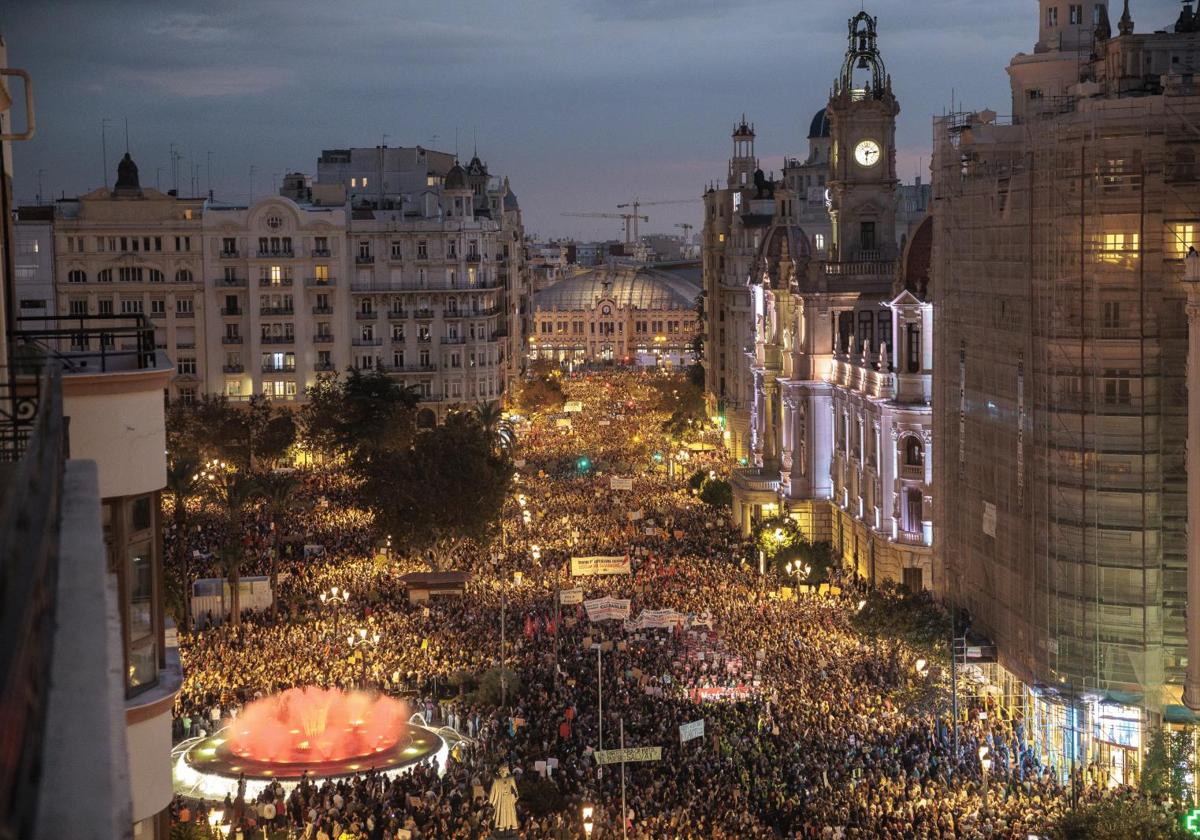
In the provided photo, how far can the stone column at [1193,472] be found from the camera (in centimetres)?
3128

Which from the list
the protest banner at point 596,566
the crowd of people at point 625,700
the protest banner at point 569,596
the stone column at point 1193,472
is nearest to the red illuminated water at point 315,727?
the crowd of people at point 625,700

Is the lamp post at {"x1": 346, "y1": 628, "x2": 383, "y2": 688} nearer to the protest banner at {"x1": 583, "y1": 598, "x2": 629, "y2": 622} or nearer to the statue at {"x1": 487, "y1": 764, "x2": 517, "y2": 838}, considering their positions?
the protest banner at {"x1": 583, "y1": 598, "x2": 629, "y2": 622}

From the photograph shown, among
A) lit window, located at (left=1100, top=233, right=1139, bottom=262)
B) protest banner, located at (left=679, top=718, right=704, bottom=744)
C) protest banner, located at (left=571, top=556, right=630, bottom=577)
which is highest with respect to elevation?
lit window, located at (left=1100, top=233, right=1139, bottom=262)

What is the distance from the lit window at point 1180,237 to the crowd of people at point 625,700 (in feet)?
34.8

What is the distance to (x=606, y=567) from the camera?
47.9 metres

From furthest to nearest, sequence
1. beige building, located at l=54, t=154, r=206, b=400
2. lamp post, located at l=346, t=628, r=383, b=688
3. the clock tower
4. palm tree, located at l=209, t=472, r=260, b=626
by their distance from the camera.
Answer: beige building, located at l=54, t=154, r=206, b=400 < the clock tower < palm tree, located at l=209, t=472, r=260, b=626 < lamp post, located at l=346, t=628, r=383, b=688

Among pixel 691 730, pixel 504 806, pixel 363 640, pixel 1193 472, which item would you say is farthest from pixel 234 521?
pixel 1193 472

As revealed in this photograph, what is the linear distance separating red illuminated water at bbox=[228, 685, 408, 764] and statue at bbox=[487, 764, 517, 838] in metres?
7.31

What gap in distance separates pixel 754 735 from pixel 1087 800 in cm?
766

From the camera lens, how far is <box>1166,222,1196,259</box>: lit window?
1308 inches

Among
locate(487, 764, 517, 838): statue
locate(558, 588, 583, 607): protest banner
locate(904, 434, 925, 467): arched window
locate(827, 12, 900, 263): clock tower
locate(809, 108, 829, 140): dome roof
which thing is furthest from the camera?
locate(809, 108, 829, 140): dome roof

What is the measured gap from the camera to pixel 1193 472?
31625 mm

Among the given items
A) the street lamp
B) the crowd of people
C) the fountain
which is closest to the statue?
the crowd of people

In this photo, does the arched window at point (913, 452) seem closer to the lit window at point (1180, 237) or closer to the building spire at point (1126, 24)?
the building spire at point (1126, 24)
